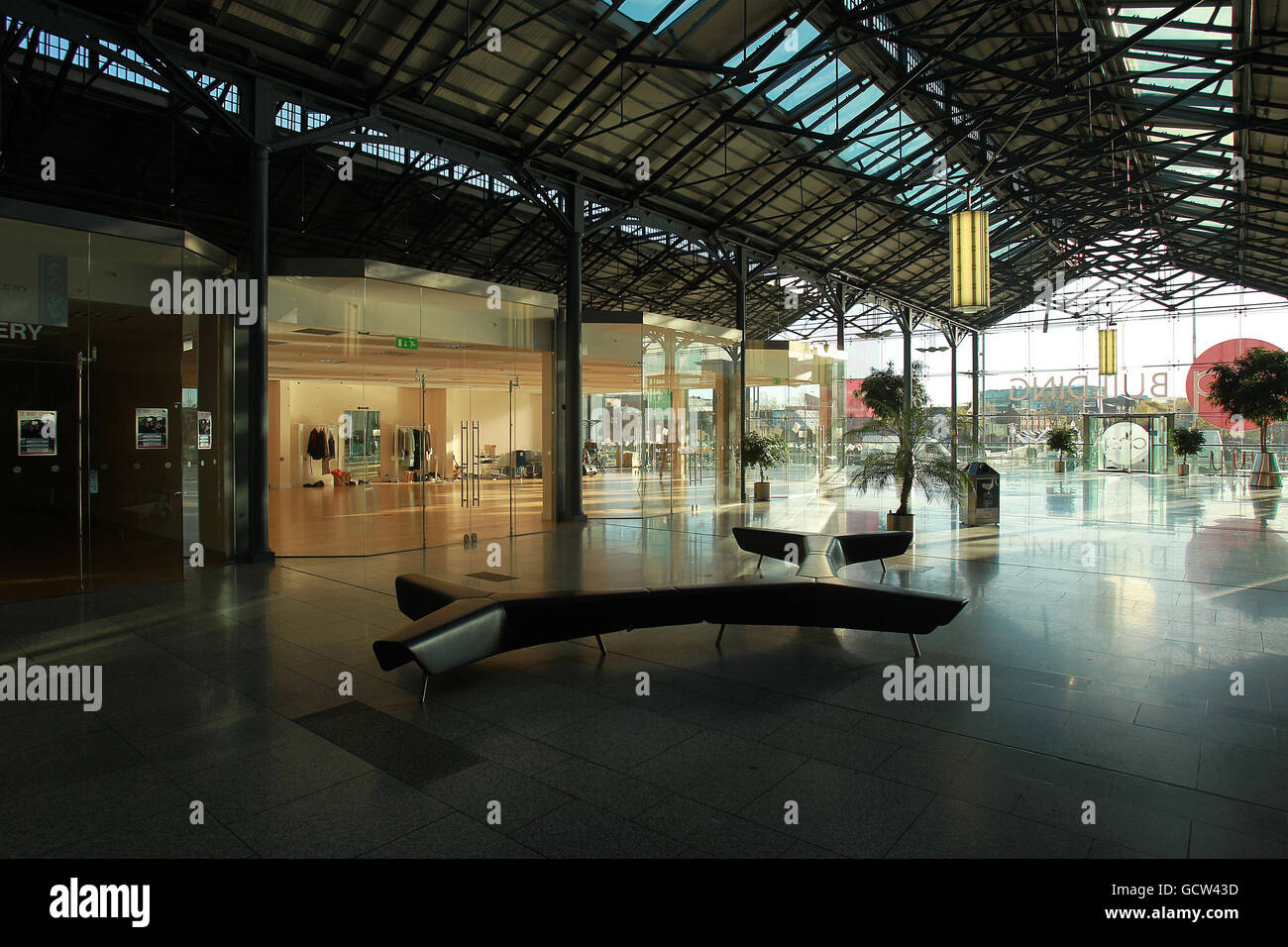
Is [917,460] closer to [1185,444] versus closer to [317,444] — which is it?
[317,444]

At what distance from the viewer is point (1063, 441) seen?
3609 cm

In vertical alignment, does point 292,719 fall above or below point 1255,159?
below

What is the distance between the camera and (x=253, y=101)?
1020 cm

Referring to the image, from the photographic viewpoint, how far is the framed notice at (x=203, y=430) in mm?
9891

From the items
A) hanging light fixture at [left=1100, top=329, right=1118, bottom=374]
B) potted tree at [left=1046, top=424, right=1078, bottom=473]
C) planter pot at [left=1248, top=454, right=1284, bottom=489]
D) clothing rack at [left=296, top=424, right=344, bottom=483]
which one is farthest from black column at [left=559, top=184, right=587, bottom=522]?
potted tree at [left=1046, top=424, right=1078, bottom=473]

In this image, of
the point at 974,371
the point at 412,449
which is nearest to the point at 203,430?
the point at 412,449

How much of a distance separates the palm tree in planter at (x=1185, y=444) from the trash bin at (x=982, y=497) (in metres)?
22.3

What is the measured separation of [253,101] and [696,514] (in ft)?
36.0

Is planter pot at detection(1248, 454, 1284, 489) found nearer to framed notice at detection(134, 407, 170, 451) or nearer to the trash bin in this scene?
the trash bin

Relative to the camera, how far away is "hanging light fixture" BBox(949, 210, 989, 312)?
1342 cm

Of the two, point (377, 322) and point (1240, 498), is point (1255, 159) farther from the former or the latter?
point (377, 322)

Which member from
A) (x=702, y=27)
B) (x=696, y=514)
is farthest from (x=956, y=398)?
(x=702, y=27)

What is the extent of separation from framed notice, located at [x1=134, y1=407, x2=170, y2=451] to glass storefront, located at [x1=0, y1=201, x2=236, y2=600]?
0.01 m
